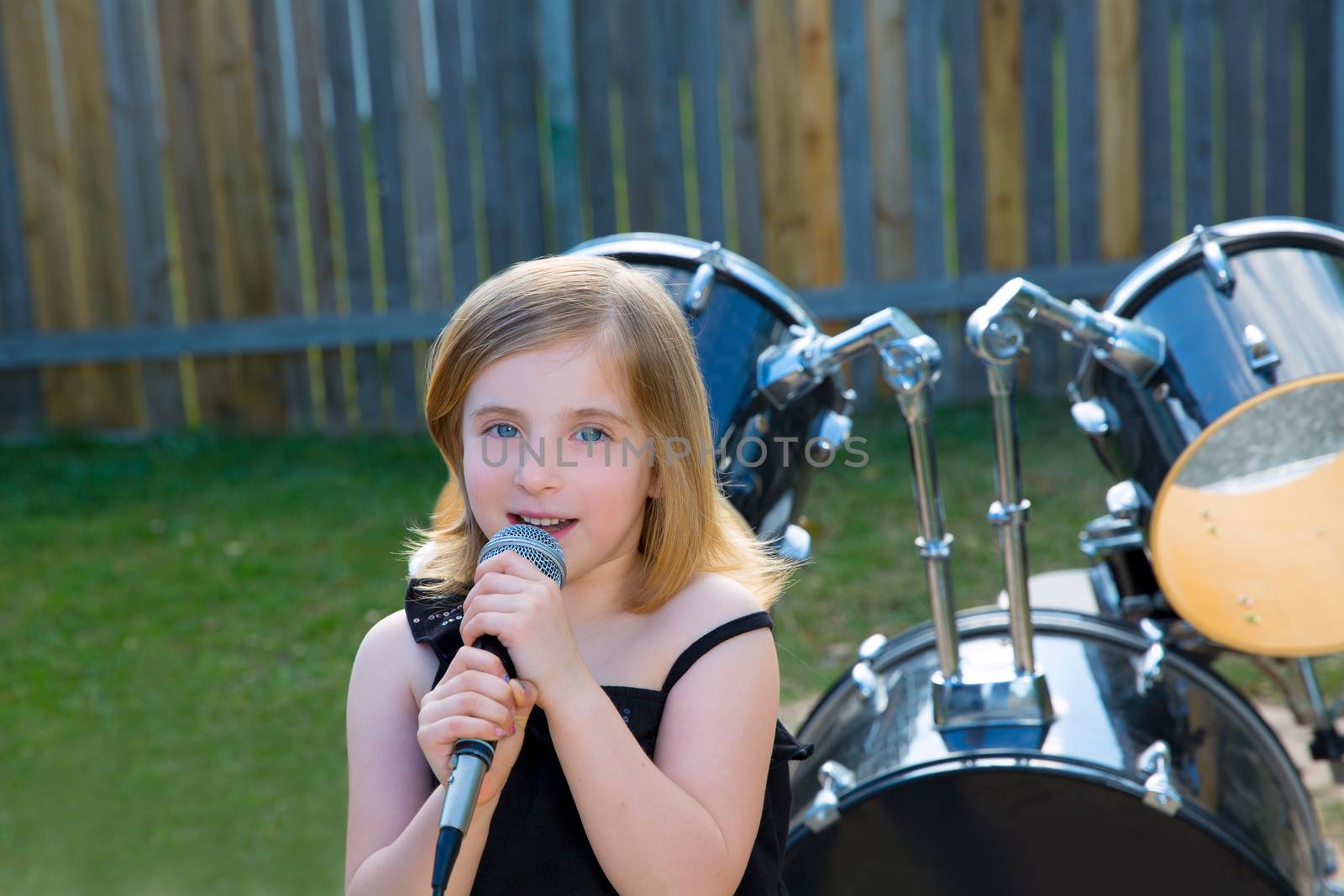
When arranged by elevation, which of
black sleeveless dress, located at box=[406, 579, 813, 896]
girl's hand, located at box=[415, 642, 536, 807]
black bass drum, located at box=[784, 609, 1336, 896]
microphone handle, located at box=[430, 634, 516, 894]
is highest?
girl's hand, located at box=[415, 642, 536, 807]

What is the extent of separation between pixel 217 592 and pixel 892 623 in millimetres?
2082

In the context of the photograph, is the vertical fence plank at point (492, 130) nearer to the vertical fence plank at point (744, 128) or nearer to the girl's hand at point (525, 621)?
the vertical fence plank at point (744, 128)

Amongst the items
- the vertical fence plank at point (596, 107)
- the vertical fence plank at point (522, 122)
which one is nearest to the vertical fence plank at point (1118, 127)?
the vertical fence plank at point (596, 107)

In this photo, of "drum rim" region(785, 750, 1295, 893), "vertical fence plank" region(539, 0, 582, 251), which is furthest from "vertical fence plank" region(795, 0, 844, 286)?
"drum rim" region(785, 750, 1295, 893)

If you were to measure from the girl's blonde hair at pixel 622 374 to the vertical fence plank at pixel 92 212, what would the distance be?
4564 mm

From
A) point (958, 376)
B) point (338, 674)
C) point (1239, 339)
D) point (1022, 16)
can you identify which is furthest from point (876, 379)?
point (1239, 339)

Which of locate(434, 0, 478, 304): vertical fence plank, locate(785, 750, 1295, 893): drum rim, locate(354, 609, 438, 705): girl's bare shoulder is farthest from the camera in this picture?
locate(434, 0, 478, 304): vertical fence plank

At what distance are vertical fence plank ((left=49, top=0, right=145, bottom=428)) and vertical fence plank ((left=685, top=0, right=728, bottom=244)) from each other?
2378mm

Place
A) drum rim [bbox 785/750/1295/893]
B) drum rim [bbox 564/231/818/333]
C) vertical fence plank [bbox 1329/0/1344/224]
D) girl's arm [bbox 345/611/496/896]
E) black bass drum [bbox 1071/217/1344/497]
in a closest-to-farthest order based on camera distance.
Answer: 1. girl's arm [bbox 345/611/496/896]
2. drum rim [bbox 785/750/1295/893]
3. black bass drum [bbox 1071/217/1344/497]
4. drum rim [bbox 564/231/818/333]
5. vertical fence plank [bbox 1329/0/1344/224]

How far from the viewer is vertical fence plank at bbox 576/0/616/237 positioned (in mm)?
5281

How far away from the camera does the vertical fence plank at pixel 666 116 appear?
5.26 m

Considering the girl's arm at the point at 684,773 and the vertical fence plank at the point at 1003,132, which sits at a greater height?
the vertical fence plank at the point at 1003,132

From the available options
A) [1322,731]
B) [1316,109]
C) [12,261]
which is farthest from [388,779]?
[1316,109]

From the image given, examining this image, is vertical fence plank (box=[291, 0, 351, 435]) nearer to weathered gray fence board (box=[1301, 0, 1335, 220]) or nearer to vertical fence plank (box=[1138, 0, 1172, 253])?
vertical fence plank (box=[1138, 0, 1172, 253])
